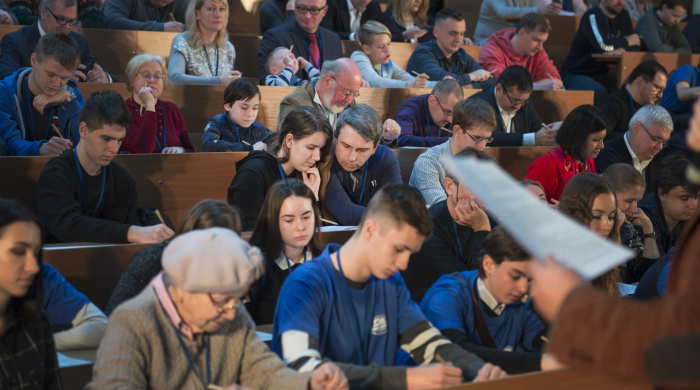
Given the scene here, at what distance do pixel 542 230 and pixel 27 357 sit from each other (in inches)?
50.8

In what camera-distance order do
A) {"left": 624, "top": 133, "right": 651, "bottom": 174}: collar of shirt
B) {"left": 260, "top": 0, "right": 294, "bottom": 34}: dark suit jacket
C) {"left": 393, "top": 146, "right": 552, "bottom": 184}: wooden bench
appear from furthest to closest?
{"left": 260, "top": 0, "right": 294, "bottom": 34}: dark suit jacket < {"left": 624, "top": 133, "right": 651, "bottom": 174}: collar of shirt < {"left": 393, "top": 146, "right": 552, "bottom": 184}: wooden bench

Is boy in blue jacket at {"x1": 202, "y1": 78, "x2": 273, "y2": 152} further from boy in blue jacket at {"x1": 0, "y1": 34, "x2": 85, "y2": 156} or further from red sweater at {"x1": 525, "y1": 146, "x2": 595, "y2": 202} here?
red sweater at {"x1": 525, "y1": 146, "x2": 595, "y2": 202}

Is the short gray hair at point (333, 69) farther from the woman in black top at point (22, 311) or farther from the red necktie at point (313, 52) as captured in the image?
the woman in black top at point (22, 311)

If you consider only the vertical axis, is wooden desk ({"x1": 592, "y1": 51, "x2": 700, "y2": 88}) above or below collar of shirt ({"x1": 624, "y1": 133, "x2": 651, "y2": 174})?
above

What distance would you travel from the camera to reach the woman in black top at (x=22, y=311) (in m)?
1.65

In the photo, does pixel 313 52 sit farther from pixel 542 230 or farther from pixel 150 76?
pixel 542 230

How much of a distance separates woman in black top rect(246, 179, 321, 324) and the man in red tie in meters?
2.42

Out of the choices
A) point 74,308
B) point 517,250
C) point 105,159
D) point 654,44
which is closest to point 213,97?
point 105,159

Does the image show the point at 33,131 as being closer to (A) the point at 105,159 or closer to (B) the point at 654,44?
(A) the point at 105,159

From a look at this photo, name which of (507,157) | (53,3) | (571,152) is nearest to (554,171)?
(571,152)

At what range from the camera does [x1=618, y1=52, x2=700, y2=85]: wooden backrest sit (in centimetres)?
566

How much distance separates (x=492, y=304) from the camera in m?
2.18

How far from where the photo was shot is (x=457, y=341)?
6.75 feet

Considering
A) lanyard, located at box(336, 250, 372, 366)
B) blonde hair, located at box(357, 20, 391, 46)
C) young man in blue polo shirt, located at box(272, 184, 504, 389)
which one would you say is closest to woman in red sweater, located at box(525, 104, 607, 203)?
blonde hair, located at box(357, 20, 391, 46)
